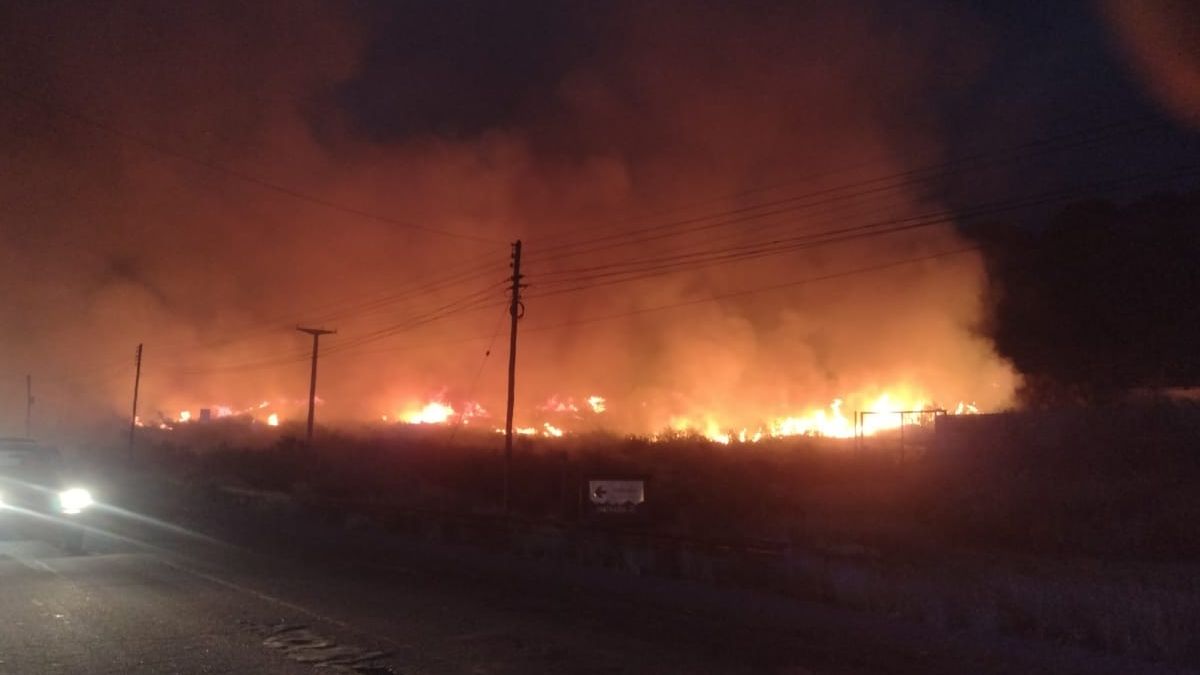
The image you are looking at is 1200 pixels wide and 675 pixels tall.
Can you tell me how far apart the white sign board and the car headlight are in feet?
29.8

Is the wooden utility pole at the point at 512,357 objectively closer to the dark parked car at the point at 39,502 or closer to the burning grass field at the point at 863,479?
the burning grass field at the point at 863,479

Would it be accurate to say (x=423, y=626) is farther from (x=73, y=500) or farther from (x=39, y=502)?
(x=39, y=502)

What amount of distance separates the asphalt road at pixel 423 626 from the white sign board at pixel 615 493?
3474 millimetres

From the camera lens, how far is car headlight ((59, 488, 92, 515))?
18344 mm

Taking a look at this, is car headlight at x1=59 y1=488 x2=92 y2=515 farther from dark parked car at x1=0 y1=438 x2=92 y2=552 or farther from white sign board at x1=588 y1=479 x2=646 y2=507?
white sign board at x1=588 y1=479 x2=646 y2=507

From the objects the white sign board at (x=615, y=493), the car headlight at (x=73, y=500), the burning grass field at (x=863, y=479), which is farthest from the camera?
the burning grass field at (x=863, y=479)

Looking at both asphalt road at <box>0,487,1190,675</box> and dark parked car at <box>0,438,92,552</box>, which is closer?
asphalt road at <box>0,487,1190,675</box>

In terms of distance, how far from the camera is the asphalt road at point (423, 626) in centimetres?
948

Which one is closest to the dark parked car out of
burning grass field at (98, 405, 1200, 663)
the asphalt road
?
the asphalt road

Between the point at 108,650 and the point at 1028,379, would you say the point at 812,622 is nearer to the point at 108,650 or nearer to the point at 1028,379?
the point at 108,650

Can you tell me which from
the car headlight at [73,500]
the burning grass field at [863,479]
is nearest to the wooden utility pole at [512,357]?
the burning grass field at [863,479]

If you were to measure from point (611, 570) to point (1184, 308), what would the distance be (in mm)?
39101

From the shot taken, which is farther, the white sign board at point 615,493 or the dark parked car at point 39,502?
the white sign board at point 615,493

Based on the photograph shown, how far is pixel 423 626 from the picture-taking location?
1134cm
